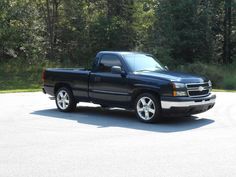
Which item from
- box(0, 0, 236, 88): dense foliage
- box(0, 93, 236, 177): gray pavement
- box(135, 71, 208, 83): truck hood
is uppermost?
box(0, 0, 236, 88): dense foliage

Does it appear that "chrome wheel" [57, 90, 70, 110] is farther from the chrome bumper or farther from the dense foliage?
the dense foliage

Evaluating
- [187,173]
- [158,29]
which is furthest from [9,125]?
[158,29]

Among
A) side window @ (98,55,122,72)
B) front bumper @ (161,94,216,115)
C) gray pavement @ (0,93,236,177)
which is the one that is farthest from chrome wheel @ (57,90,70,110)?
front bumper @ (161,94,216,115)

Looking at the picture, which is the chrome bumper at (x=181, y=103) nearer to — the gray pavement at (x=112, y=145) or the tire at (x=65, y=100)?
the gray pavement at (x=112, y=145)

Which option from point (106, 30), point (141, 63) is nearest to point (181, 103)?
point (141, 63)

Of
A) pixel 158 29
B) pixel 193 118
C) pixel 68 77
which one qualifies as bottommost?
pixel 193 118

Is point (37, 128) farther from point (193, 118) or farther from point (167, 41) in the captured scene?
point (167, 41)

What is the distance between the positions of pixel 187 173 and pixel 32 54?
1155 inches

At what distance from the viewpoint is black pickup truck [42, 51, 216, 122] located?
11898mm

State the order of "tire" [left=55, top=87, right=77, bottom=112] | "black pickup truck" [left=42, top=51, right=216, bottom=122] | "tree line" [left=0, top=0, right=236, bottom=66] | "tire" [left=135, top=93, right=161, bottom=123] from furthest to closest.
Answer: "tree line" [left=0, top=0, right=236, bottom=66], "tire" [left=55, top=87, right=77, bottom=112], "tire" [left=135, top=93, right=161, bottom=123], "black pickup truck" [left=42, top=51, right=216, bottom=122]

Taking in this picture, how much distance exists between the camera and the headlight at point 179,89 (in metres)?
11.8

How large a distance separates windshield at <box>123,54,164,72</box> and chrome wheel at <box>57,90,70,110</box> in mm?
2212

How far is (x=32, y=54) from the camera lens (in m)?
35.4

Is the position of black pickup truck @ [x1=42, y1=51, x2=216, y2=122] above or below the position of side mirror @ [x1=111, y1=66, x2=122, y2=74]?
below
